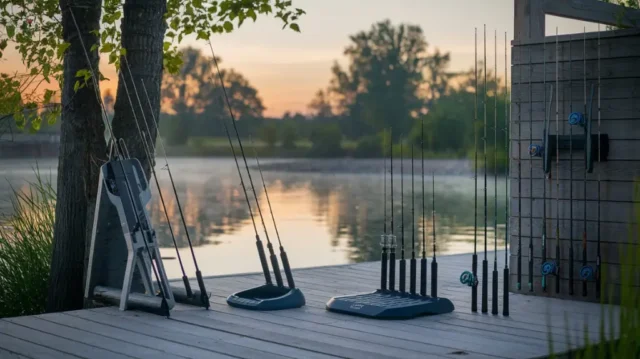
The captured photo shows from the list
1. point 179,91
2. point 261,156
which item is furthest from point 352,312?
point 261,156

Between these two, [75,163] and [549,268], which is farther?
[75,163]

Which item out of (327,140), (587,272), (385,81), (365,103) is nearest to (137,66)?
(587,272)

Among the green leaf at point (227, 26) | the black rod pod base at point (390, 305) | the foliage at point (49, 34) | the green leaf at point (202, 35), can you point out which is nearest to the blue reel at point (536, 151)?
the black rod pod base at point (390, 305)

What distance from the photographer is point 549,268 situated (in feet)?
15.6

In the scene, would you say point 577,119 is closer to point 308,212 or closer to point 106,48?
point 106,48

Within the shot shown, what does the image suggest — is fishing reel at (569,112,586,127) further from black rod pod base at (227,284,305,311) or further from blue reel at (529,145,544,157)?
black rod pod base at (227,284,305,311)

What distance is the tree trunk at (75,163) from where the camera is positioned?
5.00 m

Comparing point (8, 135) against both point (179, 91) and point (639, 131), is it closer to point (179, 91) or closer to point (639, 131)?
point (639, 131)

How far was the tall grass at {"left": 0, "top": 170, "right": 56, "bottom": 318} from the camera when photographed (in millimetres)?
5109

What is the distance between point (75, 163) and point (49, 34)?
0.89 meters

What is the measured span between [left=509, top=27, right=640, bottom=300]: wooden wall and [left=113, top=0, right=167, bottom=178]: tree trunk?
1.85 meters

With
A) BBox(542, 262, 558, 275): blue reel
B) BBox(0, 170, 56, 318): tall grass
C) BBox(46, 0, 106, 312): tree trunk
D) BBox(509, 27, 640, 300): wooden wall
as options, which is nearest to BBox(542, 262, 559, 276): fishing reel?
BBox(542, 262, 558, 275): blue reel

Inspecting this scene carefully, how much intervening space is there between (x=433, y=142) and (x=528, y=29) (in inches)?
806

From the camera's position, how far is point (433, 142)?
2536cm
